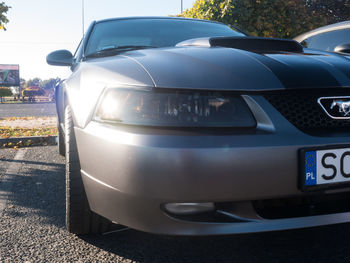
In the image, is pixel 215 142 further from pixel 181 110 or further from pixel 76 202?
pixel 76 202

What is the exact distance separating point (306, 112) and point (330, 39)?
2.97 meters

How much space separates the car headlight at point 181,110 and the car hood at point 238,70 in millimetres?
41

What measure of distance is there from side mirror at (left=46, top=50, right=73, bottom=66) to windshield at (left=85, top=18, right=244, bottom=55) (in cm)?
21

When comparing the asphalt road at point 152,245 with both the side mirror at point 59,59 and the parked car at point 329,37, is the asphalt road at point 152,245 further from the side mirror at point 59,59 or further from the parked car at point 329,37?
the parked car at point 329,37

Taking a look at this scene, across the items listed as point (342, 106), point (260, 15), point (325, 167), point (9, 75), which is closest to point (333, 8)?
point (260, 15)

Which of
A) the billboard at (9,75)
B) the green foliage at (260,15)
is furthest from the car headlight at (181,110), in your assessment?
the billboard at (9,75)

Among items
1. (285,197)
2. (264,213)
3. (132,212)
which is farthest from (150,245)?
(285,197)

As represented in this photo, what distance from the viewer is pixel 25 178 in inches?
135

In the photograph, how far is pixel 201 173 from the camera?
136cm

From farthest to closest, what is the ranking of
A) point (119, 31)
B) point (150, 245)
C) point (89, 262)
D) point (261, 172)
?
point (119, 31), point (150, 245), point (89, 262), point (261, 172)

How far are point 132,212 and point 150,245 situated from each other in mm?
469

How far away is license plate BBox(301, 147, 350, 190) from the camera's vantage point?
4.62ft

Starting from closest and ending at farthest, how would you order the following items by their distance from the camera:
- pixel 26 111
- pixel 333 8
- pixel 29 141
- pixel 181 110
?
pixel 181 110 < pixel 29 141 < pixel 26 111 < pixel 333 8

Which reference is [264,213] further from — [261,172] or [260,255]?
[260,255]
